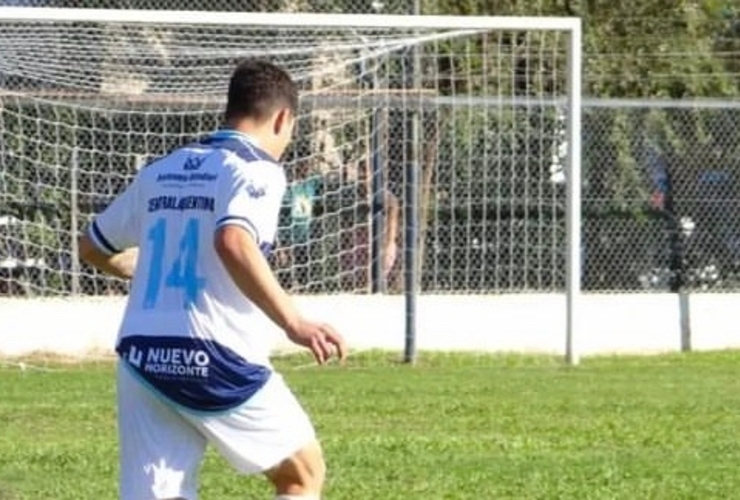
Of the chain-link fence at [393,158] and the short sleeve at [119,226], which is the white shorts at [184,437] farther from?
the chain-link fence at [393,158]

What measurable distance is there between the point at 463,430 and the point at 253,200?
6961 millimetres

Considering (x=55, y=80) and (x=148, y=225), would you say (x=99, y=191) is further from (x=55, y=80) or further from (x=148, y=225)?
(x=148, y=225)

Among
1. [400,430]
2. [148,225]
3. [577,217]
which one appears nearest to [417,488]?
[400,430]

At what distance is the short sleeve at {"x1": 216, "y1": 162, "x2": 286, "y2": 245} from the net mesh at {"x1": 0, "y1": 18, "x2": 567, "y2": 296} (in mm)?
11913

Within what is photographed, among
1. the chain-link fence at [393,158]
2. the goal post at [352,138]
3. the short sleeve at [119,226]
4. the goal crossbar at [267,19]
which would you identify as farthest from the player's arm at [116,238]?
the chain-link fence at [393,158]

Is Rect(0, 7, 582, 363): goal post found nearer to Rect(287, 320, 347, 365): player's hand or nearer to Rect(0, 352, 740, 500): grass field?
Rect(0, 352, 740, 500): grass field

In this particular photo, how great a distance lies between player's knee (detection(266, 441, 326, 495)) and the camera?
6.95 metres

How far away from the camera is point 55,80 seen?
61.7 ft

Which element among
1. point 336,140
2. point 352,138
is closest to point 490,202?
point 352,138

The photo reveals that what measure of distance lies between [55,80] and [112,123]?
0.63 m

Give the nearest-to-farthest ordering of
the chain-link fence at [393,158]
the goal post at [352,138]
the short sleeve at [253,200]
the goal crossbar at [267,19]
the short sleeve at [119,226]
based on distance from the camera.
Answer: the short sleeve at [253,200] → the short sleeve at [119,226] → the goal crossbar at [267,19] → the goal post at [352,138] → the chain-link fence at [393,158]

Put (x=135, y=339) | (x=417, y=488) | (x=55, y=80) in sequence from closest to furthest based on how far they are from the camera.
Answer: (x=135, y=339)
(x=417, y=488)
(x=55, y=80)

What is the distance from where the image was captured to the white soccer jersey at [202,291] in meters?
6.73

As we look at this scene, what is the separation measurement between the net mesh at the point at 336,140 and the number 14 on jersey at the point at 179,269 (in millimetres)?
11767
